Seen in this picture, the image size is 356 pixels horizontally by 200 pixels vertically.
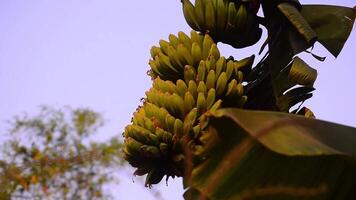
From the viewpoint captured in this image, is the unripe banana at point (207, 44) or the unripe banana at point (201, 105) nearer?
the unripe banana at point (201, 105)

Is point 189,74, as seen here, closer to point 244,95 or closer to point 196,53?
point 196,53

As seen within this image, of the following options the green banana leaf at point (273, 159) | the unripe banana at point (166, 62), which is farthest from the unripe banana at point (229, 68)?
the green banana leaf at point (273, 159)

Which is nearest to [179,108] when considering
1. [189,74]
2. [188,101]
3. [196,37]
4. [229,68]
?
[188,101]

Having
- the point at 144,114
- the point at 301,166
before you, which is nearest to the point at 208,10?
the point at 144,114

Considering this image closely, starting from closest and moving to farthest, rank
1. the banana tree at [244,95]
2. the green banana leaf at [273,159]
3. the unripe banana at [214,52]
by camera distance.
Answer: the green banana leaf at [273,159] → the banana tree at [244,95] → the unripe banana at [214,52]

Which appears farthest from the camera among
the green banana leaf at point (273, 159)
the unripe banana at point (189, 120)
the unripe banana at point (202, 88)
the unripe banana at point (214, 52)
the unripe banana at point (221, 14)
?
the unripe banana at point (221, 14)

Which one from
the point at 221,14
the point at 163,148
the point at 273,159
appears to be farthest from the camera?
the point at 221,14

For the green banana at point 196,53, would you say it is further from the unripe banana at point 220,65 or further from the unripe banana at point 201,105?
the unripe banana at point 201,105
